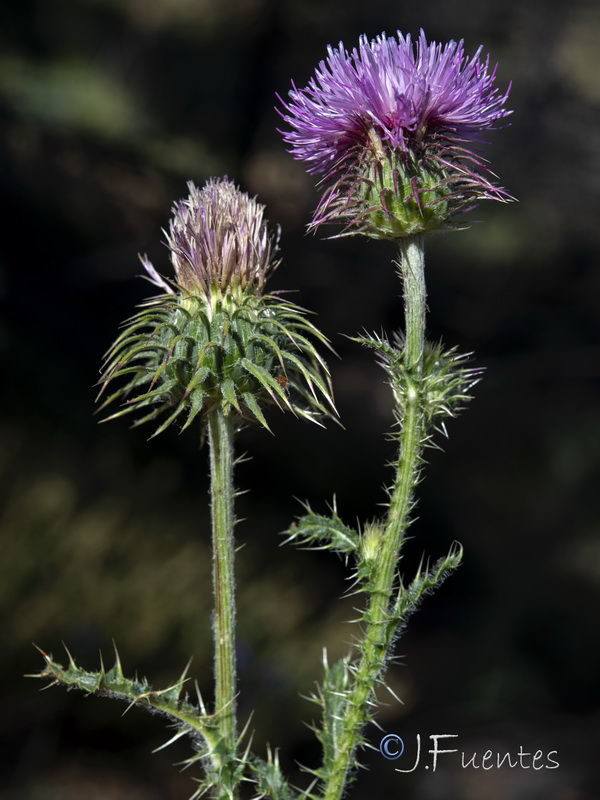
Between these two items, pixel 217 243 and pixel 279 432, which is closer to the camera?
pixel 217 243

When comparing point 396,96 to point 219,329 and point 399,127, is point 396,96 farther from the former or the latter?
point 219,329

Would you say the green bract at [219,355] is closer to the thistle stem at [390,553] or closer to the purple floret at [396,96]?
the thistle stem at [390,553]

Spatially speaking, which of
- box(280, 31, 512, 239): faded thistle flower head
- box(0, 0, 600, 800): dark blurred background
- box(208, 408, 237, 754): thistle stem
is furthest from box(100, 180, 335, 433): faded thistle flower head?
box(0, 0, 600, 800): dark blurred background

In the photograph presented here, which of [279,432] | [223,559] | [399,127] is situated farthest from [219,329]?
[279,432]

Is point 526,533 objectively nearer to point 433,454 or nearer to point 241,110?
point 433,454

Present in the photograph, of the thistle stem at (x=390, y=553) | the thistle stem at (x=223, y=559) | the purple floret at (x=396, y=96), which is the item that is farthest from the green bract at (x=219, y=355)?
the purple floret at (x=396, y=96)

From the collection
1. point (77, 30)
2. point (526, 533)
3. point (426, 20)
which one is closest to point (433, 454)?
point (526, 533)

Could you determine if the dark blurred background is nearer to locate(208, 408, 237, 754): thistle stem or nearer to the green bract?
locate(208, 408, 237, 754): thistle stem
